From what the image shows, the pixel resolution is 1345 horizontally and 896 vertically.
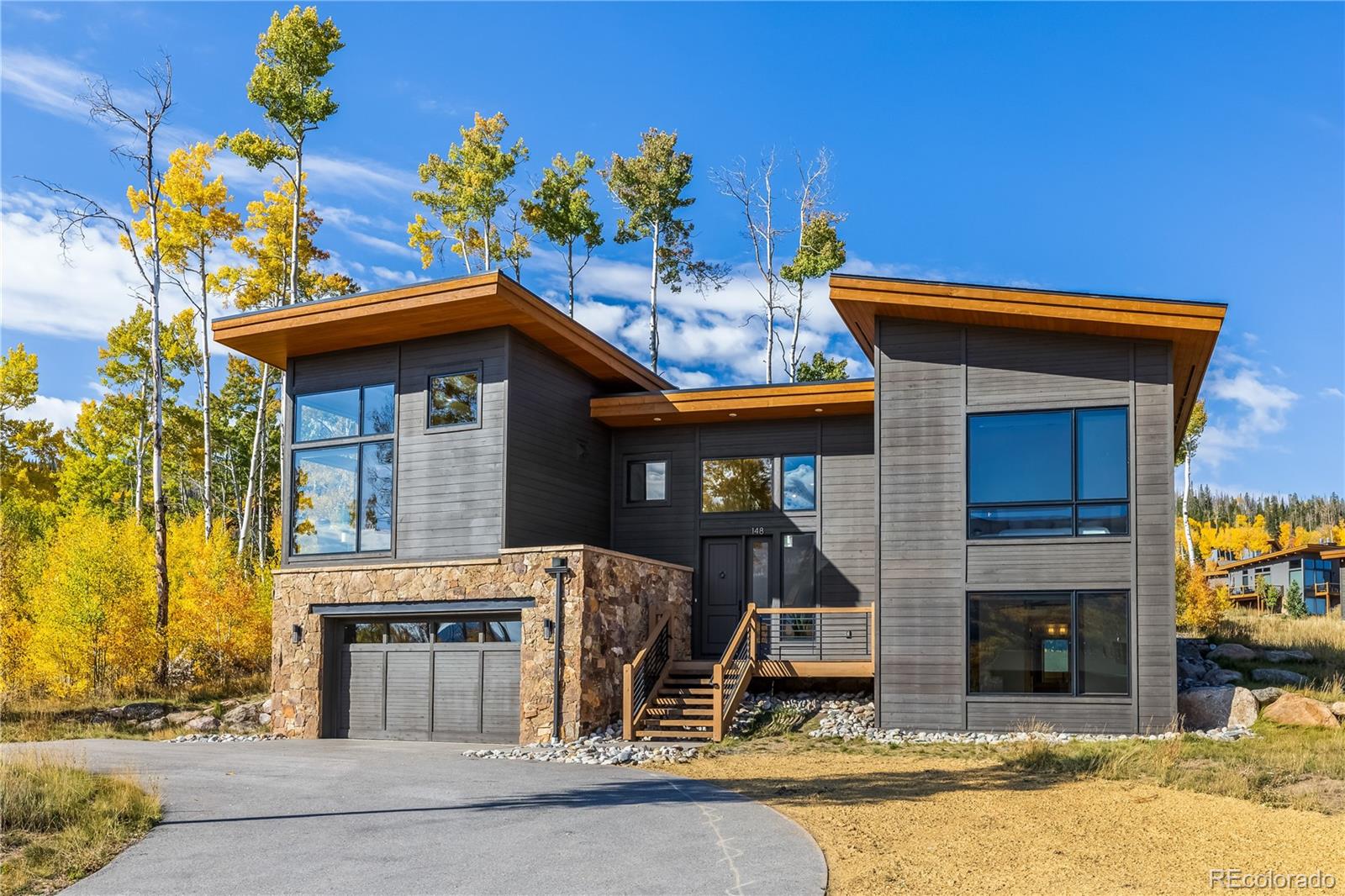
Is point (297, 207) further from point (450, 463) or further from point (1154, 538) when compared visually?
point (1154, 538)

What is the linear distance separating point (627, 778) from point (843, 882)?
15.8ft

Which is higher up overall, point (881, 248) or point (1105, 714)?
point (881, 248)

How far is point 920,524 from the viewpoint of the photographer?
48.3 ft

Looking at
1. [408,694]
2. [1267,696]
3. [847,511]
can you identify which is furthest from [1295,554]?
[408,694]

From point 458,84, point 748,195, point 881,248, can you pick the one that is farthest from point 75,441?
point 881,248

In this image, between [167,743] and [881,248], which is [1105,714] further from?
[881,248]

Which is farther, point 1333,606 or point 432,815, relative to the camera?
point 1333,606

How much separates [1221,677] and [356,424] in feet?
44.1

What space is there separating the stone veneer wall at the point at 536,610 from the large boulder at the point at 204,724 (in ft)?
4.52

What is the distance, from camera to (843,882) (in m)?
6.66

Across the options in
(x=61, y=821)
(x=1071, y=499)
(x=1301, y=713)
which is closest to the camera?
(x=61, y=821)

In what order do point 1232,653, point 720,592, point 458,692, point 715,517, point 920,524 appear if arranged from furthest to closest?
1. point 1232,653
2. point 715,517
3. point 720,592
4. point 458,692
5. point 920,524

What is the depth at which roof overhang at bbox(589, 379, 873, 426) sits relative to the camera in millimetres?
16766

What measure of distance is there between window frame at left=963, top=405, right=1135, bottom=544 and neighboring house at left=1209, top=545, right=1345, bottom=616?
1210 inches
